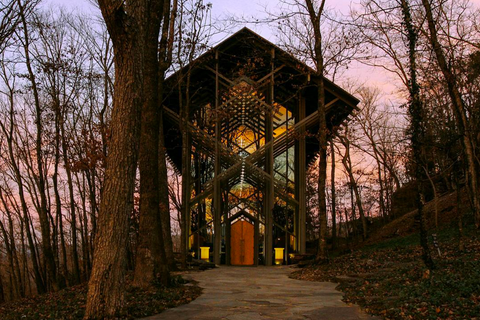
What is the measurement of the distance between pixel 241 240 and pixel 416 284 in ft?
43.0

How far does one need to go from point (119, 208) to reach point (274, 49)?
47.3 ft

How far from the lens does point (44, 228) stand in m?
17.4

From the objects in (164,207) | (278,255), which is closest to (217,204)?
(278,255)

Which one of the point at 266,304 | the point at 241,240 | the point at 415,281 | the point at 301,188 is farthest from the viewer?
the point at 241,240

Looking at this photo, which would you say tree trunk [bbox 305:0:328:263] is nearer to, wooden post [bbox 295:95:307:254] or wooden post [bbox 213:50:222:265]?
wooden post [bbox 295:95:307:254]

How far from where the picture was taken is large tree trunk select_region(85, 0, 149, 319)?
5922 millimetres

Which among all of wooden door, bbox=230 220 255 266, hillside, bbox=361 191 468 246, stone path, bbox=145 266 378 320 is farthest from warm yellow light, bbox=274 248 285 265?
stone path, bbox=145 266 378 320

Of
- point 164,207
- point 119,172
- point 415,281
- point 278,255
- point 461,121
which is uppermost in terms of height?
point 461,121

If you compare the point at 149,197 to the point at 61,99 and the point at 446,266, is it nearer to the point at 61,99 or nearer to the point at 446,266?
the point at 446,266

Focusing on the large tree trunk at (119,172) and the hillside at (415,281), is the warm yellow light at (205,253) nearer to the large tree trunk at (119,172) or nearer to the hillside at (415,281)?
the hillside at (415,281)

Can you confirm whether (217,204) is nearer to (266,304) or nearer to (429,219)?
(429,219)

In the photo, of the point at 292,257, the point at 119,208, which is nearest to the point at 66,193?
the point at 292,257

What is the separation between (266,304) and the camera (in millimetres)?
7652

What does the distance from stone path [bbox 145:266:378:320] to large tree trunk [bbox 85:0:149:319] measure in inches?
35.5
